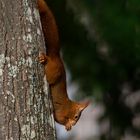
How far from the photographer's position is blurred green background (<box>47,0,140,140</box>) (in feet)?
21.0

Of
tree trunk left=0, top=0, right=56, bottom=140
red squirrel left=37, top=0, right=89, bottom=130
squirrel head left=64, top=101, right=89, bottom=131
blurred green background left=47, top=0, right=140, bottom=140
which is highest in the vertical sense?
tree trunk left=0, top=0, right=56, bottom=140

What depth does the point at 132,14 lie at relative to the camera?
20.5 feet

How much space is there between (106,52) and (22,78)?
143 inches

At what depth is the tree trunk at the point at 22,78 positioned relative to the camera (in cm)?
354

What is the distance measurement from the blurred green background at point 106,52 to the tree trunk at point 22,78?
8.70ft

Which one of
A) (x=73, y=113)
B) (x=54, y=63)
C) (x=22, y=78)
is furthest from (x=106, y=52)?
(x=22, y=78)

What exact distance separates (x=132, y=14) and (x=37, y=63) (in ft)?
8.87

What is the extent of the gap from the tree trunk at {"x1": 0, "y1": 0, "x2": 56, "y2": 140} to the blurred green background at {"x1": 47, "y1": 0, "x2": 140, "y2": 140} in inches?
104

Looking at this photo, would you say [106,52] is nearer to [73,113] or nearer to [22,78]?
[73,113]

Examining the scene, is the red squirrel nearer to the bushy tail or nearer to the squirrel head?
the bushy tail

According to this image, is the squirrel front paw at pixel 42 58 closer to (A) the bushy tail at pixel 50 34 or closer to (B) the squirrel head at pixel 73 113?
(A) the bushy tail at pixel 50 34

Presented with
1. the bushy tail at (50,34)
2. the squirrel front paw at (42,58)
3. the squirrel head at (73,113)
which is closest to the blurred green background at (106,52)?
the squirrel head at (73,113)

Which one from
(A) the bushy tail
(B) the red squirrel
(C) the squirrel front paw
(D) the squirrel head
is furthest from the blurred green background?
(C) the squirrel front paw

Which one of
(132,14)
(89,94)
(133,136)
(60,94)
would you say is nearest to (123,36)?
(132,14)
